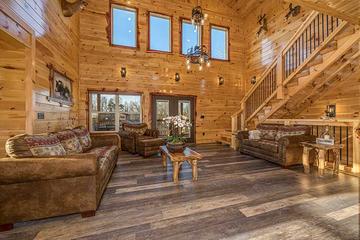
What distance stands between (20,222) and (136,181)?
156 cm

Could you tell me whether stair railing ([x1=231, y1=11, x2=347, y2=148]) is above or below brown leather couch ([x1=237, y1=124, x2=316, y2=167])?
above

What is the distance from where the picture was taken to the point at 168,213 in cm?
216

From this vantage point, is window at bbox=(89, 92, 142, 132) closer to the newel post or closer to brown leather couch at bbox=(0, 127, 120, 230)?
brown leather couch at bbox=(0, 127, 120, 230)

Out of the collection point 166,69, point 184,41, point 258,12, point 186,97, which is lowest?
point 186,97

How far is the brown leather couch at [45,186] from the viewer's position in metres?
1.83

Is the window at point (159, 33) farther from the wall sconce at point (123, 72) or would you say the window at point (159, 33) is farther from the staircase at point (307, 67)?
the staircase at point (307, 67)

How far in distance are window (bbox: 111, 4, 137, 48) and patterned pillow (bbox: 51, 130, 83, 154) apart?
4354 mm

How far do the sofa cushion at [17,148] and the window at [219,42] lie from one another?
715 centimetres

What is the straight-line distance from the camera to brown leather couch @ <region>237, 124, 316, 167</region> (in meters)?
3.87

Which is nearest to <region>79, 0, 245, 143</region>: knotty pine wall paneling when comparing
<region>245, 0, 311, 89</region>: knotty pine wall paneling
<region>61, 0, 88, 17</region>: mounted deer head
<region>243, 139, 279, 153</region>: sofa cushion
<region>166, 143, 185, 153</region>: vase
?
<region>245, 0, 311, 89</region>: knotty pine wall paneling

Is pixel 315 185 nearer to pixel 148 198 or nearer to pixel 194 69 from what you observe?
pixel 148 198

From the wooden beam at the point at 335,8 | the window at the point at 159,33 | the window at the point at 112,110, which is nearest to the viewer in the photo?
the wooden beam at the point at 335,8

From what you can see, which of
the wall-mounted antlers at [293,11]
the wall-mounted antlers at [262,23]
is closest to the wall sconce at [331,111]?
the wall-mounted antlers at [293,11]

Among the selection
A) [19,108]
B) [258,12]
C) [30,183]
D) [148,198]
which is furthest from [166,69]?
[30,183]
